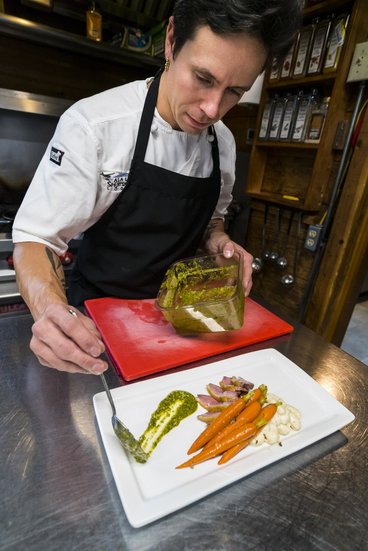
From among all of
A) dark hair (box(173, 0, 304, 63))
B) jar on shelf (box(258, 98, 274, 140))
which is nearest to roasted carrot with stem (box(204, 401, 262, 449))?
dark hair (box(173, 0, 304, 63))

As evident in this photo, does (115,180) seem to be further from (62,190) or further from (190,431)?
(190,431)

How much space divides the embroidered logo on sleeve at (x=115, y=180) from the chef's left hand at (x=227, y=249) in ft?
1.24

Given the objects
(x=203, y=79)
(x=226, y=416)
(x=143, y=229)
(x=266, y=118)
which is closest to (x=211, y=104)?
(x=203, y=79)

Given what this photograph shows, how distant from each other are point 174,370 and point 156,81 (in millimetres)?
853

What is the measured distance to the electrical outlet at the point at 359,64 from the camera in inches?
55.8

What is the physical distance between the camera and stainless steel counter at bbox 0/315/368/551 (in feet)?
1.50

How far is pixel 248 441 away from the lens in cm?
60

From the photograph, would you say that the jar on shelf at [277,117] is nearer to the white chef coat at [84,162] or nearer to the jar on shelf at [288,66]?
the jar on shelf at [288,66]

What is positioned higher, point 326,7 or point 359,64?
point 326,7

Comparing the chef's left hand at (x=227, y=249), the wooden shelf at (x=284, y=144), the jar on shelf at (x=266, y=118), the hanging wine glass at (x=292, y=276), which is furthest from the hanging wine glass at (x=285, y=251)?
the chef's left hand at (x=227, y=249)

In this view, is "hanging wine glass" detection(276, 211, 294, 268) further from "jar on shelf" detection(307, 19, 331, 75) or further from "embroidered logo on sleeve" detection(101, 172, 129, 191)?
"embroidered logo on sleeve" detection(101, 172, 129, 191)

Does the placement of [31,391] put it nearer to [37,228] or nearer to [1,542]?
[1,542]

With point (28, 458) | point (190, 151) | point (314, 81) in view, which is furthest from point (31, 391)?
point (314, 81)

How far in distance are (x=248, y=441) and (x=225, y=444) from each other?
0.05m
